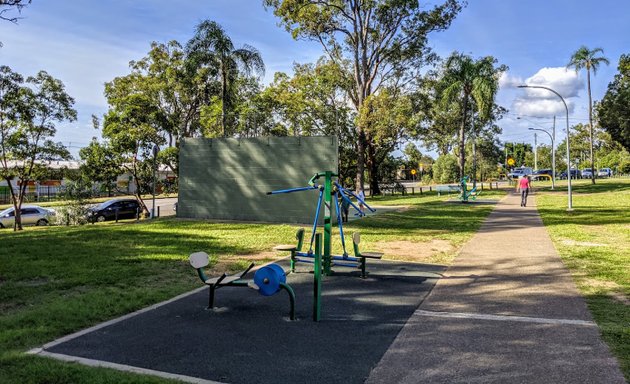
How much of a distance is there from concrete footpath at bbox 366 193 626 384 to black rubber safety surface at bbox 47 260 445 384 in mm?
348

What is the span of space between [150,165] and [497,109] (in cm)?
4100

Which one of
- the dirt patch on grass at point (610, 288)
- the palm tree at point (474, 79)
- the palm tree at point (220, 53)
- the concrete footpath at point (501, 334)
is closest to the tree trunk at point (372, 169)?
the palm tree at point (474, 79)

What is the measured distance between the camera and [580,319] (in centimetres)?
598

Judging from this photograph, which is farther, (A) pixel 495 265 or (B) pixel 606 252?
(B) pixel 606 252

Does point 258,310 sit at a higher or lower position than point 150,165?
lower

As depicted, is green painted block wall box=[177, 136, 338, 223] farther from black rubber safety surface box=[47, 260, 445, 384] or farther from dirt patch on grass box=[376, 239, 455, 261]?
black rubber safety surface box=[47, 260, 445, 384]

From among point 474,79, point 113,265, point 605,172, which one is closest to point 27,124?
point 113,265

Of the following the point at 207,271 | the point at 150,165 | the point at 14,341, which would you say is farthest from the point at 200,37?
the point at 14,341

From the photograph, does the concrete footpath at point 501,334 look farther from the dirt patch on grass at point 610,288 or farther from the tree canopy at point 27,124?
the tree canopy at point 27,124

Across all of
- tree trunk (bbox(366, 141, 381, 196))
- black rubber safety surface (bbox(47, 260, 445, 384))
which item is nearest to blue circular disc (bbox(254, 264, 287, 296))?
black rubber safety surface (bbox(47, 260, 445, 384))

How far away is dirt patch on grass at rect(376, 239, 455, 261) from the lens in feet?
36.3

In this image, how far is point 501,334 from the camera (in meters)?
5.47

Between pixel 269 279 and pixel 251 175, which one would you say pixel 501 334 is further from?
pixel 251 175

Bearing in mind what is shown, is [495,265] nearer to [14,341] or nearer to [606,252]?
[606,252]
